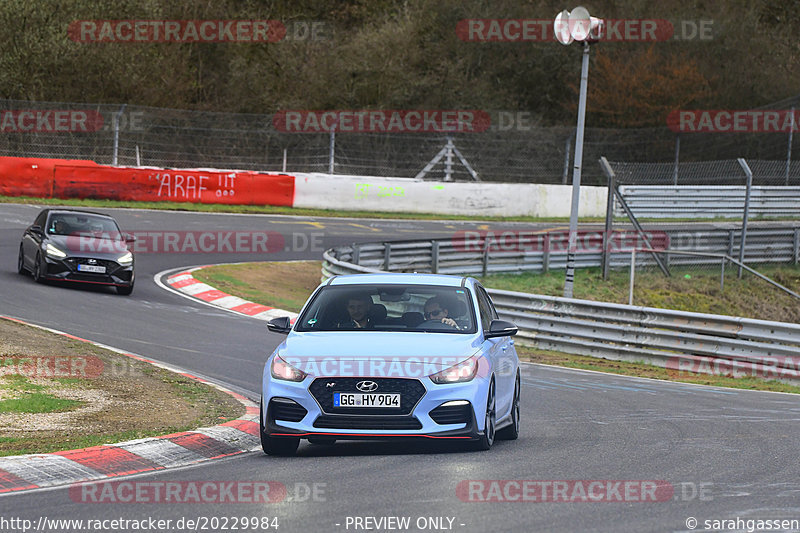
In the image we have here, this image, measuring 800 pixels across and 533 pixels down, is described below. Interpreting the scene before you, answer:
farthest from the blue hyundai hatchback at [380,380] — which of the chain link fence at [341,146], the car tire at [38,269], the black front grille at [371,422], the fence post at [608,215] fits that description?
the chain link fence at [341,146]

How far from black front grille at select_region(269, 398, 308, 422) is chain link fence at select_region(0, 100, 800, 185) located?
1069 inches

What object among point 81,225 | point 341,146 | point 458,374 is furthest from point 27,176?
point 458,374

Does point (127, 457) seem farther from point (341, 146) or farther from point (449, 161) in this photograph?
point (449, 161)

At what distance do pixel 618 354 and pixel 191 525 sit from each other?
513 inches

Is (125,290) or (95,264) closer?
(95,264)

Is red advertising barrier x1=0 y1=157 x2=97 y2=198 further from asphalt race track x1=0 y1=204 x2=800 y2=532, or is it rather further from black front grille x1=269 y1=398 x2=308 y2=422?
black front grille x1=269 y1=398 x2=308 y2=422

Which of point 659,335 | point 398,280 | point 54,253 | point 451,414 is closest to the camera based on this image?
point 451,414

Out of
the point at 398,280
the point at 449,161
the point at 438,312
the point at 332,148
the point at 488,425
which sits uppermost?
the point at 332,148

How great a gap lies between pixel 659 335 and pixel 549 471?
10519 mm

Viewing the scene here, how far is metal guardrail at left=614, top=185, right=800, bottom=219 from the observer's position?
103 ft

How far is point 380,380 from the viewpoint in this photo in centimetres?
852

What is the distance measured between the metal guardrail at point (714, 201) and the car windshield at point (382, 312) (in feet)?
69.7

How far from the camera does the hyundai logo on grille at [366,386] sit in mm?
8477

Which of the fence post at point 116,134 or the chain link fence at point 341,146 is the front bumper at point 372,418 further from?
the fence post at point 116,134
